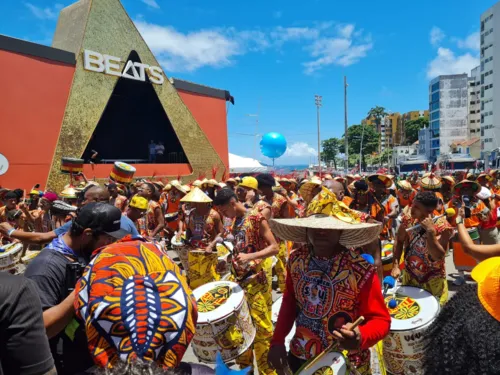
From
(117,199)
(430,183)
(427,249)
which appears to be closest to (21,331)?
(427,249)

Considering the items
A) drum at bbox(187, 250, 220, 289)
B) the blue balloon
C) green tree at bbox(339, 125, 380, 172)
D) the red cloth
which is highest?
green tree at bbox(339, 125, 380, 172)

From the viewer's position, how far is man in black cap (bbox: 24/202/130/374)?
1901 millimetres

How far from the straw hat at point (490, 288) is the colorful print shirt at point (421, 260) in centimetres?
253

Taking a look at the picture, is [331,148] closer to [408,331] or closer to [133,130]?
[133,130]

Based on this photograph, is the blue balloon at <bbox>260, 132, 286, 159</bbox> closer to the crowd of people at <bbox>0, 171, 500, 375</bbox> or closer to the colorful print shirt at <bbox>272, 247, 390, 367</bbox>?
the crowd of people at <bbox>0, 171, 500, 375</bbox>

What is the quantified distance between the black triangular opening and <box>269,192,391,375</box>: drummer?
1714cm

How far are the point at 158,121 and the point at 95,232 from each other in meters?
19.8

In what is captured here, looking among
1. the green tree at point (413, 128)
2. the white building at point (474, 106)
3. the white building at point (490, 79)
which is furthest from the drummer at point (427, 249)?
the green tree at point (413, 128)

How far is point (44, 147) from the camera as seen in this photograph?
43.1ft

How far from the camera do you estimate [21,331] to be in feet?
4.57

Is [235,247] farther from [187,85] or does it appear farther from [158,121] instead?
[158,121]

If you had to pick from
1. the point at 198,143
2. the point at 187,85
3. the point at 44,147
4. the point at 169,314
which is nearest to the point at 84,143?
the point at 44,147

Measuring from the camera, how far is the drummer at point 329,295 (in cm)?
206

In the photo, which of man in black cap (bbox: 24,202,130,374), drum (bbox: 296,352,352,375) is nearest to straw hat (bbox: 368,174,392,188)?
drum (bbox: 296,352,352,375)
